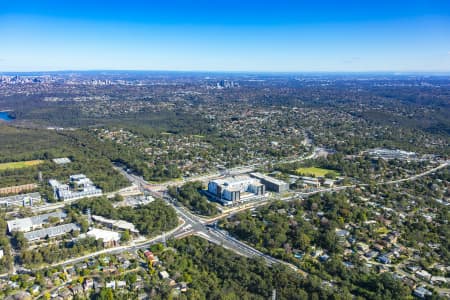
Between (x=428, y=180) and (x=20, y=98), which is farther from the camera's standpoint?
(x=20, y=98)

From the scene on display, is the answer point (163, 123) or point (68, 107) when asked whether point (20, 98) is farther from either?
point (163, 123)

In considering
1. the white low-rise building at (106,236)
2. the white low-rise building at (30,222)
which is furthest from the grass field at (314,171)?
the white low-rise building at (30,222)

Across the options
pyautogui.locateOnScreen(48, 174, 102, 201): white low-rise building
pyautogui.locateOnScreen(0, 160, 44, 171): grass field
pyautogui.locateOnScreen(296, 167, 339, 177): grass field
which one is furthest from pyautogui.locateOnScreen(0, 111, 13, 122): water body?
pyautogui.locateOnScreen(296, 167, 339, 177): grass field

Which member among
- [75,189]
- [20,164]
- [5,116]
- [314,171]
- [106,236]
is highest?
[5,116]

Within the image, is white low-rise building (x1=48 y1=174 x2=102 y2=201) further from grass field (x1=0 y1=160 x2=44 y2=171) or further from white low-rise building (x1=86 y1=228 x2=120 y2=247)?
white low-rise building (x1=86 y1=228 x2=120 y2=247)

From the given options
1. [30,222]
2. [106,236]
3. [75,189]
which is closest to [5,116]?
[75,189]

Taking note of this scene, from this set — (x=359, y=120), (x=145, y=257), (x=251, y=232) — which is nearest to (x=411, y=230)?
(x=251, y=232)

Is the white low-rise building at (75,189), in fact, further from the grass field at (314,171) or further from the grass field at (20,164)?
the grass field at (314,171)

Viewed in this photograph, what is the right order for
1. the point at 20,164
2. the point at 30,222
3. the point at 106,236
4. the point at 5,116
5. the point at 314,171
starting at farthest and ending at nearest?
the point at 5,116
the point at 314,171
the point at 20,164
the point at 30,222
the point at 106,236

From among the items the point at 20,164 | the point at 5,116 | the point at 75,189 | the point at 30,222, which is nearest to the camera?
the point at 30,222

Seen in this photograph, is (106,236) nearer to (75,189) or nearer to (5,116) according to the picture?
(75,189)

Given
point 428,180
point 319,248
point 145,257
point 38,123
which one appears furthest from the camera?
point 38,123
